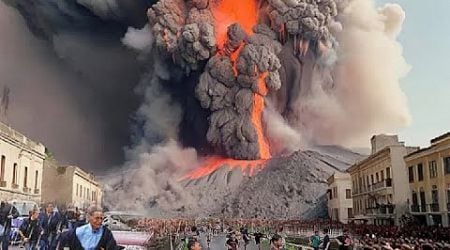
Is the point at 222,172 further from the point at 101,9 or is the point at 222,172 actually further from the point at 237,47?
the point at 101,9

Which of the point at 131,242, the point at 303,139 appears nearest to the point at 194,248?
the point at 131,242

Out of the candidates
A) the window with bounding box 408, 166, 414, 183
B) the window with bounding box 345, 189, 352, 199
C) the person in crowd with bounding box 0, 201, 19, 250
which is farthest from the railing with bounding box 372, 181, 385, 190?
the person in crowd with bounding box 0, 201, 19, 250

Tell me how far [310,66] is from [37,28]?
70.3 ft

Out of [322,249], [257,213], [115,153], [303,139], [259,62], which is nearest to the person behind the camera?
[322,249]

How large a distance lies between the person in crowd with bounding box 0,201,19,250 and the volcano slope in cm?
1990

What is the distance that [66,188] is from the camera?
15.1 metres

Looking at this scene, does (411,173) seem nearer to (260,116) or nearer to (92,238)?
(92,238)

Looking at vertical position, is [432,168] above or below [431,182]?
above

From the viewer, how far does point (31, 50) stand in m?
38.7

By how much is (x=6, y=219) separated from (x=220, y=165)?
30.1m

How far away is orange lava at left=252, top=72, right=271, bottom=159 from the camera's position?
140 feet

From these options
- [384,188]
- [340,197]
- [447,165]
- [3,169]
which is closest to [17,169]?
[3,169]

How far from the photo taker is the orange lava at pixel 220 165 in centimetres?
4009

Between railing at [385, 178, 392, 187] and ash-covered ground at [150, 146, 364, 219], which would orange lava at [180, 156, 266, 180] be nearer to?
ash-covered ground at [150, 146, 364, 219]
